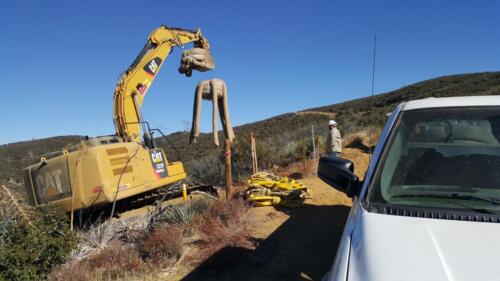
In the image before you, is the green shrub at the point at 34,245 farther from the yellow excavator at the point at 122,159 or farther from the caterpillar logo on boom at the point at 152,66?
the caterpillar logo on boom at the point at 152,66

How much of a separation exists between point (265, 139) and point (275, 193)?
18295 mm

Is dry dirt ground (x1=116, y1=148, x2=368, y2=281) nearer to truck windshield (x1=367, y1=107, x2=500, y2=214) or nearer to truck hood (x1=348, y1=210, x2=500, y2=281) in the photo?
truck windshield (x1=367, y1=107, x2=500, y2=214)

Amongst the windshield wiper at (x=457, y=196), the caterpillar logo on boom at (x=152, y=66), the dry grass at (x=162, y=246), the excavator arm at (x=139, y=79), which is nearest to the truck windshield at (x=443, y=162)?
the windshield wiper at (x=457, y=196)

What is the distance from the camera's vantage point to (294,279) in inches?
227

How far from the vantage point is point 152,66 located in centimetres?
1152

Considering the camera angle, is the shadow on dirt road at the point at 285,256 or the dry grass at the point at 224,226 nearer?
the shadow on dirt road at the point at 285,256

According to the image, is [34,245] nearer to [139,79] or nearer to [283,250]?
[283,250]

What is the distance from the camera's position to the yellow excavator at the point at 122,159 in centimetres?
897

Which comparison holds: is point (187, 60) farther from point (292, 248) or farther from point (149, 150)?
point (292, 248)

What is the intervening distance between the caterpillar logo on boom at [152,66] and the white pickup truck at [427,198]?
8.83m

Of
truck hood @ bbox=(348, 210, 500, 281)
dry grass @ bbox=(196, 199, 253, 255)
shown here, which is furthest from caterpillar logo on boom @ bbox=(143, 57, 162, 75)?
truck hood @ bbox=(348, 210, 500, 281)

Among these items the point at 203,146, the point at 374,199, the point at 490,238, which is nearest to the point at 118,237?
the point at 374,199

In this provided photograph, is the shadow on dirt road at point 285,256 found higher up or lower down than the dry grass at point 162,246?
lower down

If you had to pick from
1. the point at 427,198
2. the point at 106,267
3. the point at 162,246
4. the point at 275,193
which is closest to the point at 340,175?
the point at 427,198
